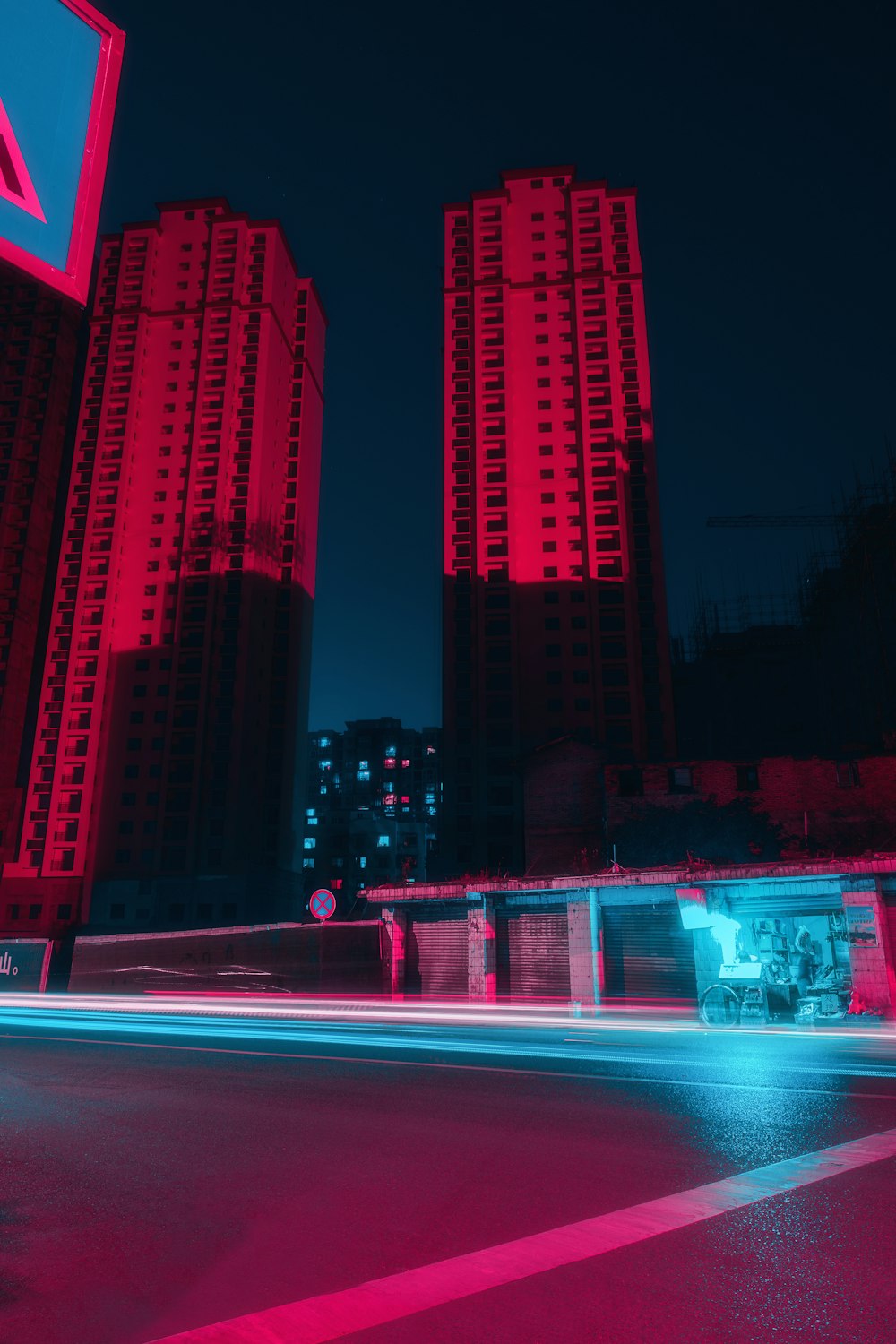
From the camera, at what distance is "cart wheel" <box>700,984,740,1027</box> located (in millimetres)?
18783

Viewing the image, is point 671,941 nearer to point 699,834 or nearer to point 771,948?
point 771,948

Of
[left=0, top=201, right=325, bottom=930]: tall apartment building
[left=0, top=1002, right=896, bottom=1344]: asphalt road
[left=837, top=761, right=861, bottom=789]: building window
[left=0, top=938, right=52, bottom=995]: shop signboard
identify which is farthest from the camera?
[left=0, top=201, right=325, bottom=930]: tall apartment building

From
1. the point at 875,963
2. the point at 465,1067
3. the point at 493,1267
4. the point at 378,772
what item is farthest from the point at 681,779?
the point at 378,772

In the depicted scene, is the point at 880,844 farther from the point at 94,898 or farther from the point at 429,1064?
the point at 94,898

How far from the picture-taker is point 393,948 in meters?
27.7

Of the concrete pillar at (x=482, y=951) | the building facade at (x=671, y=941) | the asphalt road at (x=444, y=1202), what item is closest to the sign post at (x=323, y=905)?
the building facade at (x=671, y=941)

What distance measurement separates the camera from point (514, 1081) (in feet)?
32.1

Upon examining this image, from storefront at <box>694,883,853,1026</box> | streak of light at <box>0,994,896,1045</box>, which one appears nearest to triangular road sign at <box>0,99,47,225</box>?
streak of light at <box>0,994,896,1045</box>

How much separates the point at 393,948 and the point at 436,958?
1440mm

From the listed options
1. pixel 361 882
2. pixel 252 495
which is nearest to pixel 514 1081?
pixel 252 495

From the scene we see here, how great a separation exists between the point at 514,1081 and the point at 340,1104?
7.30ft

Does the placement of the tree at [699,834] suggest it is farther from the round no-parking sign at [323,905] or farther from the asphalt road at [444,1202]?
the asphalt road at [444,1202]

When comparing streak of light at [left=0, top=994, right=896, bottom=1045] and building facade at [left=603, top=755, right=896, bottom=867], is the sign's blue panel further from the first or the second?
building facade at [left=603, top=755, right=896, bottom=867]

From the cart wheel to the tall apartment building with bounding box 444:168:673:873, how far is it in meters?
38.6
